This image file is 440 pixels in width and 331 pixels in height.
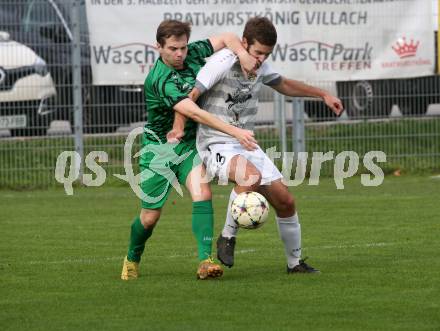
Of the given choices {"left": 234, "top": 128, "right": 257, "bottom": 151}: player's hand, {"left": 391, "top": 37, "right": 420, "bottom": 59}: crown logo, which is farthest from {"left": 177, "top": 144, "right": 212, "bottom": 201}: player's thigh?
{"left": 391, "top": 37, "right": 420, "bottom": 59}: crown logo

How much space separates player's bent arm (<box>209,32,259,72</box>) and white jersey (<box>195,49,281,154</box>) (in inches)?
2.6

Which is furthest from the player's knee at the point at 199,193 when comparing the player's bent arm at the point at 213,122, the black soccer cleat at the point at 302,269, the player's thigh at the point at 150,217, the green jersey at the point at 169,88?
the black soccer cleat at the point at 302,269

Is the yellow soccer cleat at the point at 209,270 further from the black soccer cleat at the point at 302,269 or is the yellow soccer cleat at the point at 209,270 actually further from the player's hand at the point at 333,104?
the player's hand at the point at 333,104

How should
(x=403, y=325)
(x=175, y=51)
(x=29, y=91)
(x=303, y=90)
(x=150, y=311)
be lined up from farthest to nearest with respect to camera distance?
1. (x=29, y=91)
2. (x=303, y=90)
3. (x=175, y=51)
4. (x=150, y=311)
5. (x=403, y=325)

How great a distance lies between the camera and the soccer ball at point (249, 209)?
29.5 feet

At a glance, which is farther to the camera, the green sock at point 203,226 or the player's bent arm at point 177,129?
the green sock at point 203,226

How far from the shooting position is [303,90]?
9.72 metres

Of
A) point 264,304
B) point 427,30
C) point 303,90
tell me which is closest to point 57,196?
point 427,30

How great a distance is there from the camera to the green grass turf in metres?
7.23

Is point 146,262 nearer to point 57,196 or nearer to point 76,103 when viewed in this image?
point 57,196

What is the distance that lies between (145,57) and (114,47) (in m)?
0.47

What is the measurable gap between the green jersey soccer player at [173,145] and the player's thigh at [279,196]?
0.44 m

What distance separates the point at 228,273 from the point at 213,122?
128 cm

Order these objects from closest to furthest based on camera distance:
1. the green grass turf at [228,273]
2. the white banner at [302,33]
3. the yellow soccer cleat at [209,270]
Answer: the green grass turf at [228,273]
the yellow soccer cleat at [209,270]
the white banner at [302,33]
